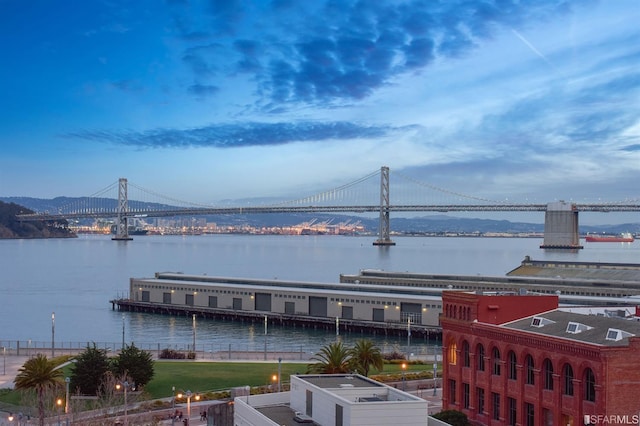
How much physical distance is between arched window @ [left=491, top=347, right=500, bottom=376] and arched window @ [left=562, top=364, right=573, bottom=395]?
3.98m

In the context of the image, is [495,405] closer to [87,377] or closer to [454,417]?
[454,417]

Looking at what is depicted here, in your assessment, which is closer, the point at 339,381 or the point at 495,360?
the point at 339,381

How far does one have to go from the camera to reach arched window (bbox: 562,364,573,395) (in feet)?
96.8

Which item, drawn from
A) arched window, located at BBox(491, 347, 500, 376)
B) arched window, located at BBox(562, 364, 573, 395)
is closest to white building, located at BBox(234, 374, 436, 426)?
arched window, located at BBox(562, 364, 573, 395)

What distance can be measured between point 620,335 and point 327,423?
1072 cm

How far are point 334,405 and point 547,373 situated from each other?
382 inches

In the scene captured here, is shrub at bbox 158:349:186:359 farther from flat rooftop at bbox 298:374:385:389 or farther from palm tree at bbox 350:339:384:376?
flat rooftop at bbox 298:374:385:389

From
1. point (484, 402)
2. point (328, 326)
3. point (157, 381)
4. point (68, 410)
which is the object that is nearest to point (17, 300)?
point (328, 326)

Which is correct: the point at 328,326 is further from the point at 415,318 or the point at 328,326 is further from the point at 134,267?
the point at 134,267

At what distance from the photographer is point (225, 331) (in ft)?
239

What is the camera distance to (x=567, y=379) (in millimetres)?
29734

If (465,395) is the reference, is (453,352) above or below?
above

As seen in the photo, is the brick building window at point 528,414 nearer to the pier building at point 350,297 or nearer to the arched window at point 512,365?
the arched window at point 512,365

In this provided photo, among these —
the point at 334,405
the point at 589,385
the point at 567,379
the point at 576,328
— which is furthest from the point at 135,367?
the point at 589,385
